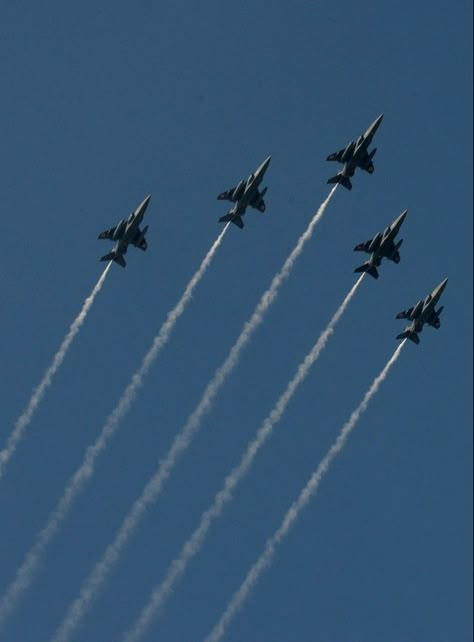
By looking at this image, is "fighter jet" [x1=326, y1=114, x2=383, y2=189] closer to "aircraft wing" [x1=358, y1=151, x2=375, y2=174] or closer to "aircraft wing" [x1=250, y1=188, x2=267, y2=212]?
"aircraft wing" [x1=358, y1=151, x2=375, y2=174]

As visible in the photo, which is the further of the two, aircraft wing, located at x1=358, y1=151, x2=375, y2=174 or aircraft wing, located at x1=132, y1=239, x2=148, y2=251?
aircraft wing, located at x1=358, y1=151, x2=375, y2=174

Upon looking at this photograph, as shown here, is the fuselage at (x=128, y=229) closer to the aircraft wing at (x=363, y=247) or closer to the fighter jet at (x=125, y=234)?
the fighter jet at (x=125, y=234)

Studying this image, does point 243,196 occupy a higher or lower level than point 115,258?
higher

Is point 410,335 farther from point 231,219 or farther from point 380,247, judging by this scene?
point 231,219

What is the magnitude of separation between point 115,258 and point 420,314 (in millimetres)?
32270

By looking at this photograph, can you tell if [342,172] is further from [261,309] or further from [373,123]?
[261,309]

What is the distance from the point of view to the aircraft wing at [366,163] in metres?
136

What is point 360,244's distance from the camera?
134 m

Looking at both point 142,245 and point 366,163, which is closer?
point 142,245

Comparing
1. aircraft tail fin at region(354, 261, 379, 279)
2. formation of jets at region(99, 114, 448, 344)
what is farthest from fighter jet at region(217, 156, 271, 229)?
aircraft tail fin at region(354, 261, 379, 279)

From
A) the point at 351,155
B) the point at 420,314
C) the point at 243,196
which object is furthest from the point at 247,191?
the point at 420,314

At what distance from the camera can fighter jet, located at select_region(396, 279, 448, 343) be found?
5192 inches

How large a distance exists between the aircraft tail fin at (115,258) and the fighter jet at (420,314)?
96.2 feet

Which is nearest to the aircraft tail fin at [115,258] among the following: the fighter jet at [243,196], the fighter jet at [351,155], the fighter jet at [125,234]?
the fighter jet at [125,234]
